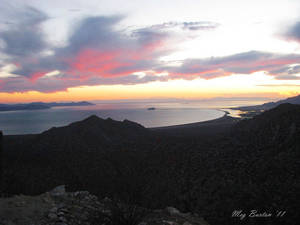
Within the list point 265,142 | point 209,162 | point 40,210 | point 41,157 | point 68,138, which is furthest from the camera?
point 68,138

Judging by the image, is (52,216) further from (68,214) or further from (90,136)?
(90,136)

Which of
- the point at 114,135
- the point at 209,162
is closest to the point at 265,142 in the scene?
the point at 209,162

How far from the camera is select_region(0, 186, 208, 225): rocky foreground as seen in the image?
243 inches

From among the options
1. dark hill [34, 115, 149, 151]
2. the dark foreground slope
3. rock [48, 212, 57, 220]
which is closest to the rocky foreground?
rock [48, 212, 57, 220]

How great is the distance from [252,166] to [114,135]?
29649 mm

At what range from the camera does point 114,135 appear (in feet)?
135

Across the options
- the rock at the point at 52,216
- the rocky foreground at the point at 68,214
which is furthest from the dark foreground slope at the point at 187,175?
the rock at the point at 52,216

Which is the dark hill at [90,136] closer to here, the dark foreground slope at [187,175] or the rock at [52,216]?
the dark foreground slope at [187,175]

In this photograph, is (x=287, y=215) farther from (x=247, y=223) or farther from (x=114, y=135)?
(x=114, y=135)

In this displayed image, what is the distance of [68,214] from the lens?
6.87m

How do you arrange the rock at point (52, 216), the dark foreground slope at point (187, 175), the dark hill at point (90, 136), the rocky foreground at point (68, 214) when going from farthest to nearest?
the dark hill at point (90, 136)
the dark foreground slope at point (187, 175)
the rock at point (52, 216)
the rocky foreground at point (68, 214)

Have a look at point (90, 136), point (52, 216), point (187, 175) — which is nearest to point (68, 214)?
point (52, 216)

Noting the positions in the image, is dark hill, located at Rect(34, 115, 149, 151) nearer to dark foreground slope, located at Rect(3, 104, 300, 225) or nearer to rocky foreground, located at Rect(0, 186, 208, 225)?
dark foreground slope, located at Rect(3, 104, 300, 225)

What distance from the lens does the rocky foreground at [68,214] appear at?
6.16m
